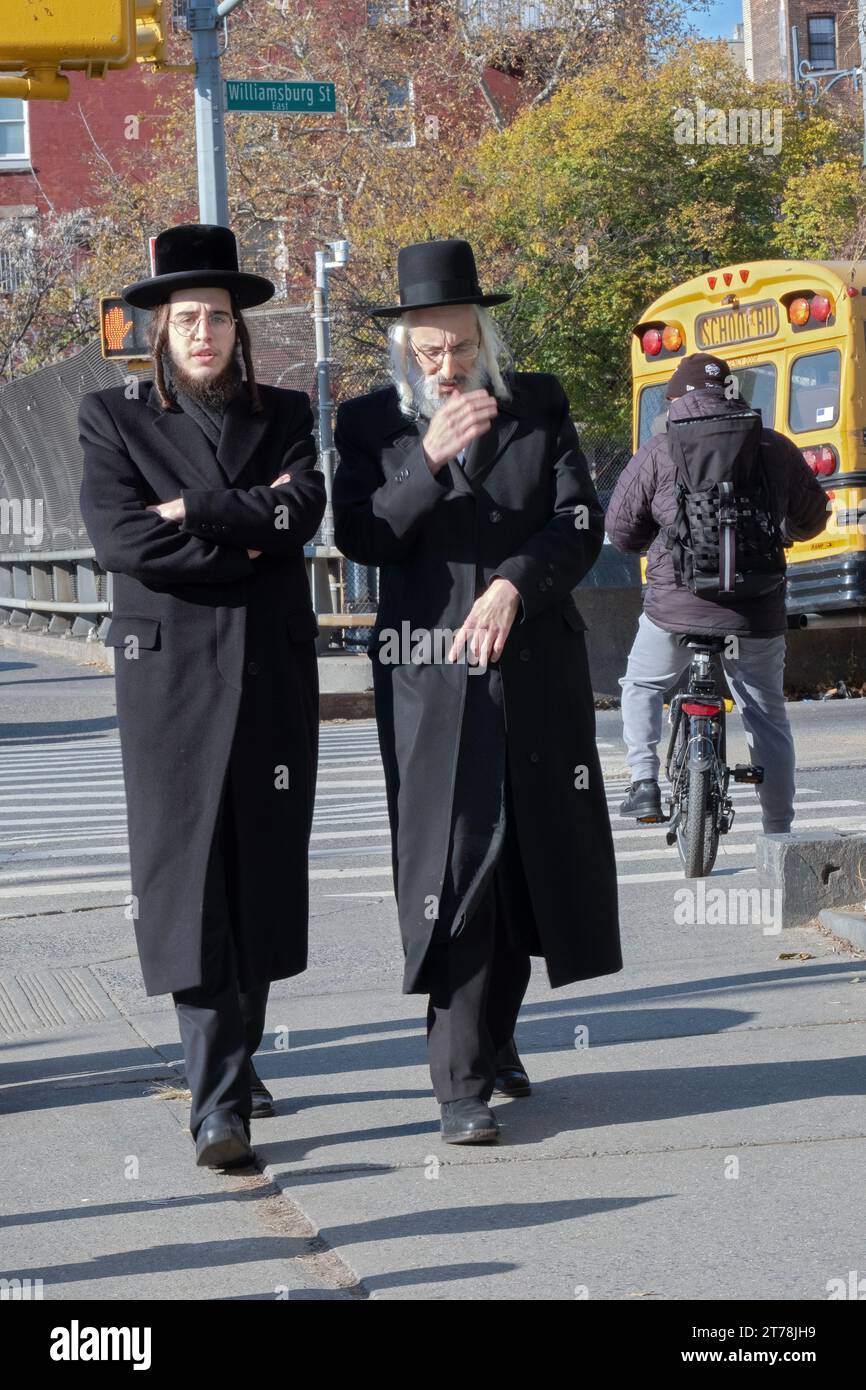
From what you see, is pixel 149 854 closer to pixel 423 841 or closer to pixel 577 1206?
pixel 423 841

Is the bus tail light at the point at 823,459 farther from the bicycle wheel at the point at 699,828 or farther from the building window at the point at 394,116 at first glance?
the building window at the point at 394,116

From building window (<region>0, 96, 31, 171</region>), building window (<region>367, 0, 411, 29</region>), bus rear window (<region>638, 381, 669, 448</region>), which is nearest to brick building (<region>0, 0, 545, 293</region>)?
building window (<region>0, 96, 31, 171</region>)

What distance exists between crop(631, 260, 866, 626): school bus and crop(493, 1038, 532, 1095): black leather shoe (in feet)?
32.0

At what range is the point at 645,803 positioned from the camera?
8359 millimetres

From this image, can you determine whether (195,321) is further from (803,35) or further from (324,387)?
(803,35)

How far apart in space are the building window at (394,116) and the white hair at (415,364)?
1209 inches

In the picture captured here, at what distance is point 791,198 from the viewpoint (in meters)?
29.7

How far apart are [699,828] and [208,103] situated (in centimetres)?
779

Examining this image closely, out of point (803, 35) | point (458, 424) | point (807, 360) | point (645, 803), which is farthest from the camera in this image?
point (803, 35)

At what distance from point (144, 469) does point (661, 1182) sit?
6.78 feet

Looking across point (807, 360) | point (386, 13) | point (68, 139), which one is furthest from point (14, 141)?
point (807, 360)

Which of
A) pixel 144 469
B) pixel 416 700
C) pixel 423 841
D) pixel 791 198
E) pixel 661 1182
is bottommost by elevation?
pixel 661 1182

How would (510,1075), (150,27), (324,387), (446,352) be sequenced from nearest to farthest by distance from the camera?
(446,352)
(510,1075)
(150,27)
(324,387)
